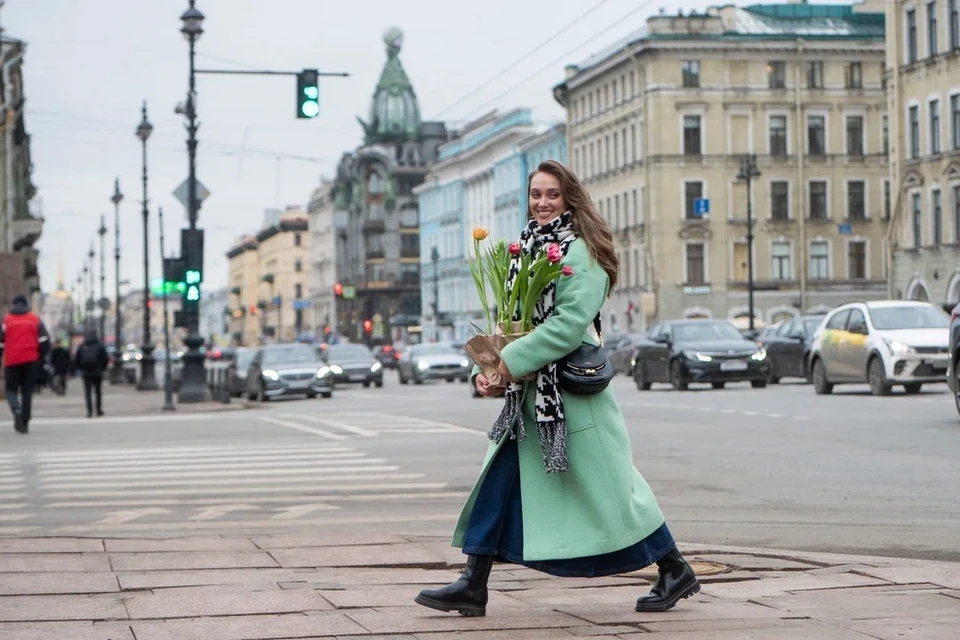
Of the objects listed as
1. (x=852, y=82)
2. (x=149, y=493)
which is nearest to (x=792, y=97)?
(x=852, y=82)

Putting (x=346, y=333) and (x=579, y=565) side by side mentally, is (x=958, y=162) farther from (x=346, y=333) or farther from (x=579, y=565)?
(x=346, y=333)

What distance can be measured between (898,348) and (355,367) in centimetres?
2815

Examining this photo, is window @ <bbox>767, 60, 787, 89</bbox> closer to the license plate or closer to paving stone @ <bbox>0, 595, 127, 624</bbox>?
the license plate

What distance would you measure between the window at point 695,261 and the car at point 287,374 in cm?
4926

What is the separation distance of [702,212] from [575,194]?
8352cm

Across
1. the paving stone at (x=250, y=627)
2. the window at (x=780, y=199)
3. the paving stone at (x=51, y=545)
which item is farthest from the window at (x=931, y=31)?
the paving stone at (x=250, y=627)

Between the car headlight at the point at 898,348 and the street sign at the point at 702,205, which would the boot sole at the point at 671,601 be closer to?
the car headlight at the point at 898,348

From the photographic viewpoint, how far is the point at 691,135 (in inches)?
3669

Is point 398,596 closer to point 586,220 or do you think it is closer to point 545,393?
point 545,393

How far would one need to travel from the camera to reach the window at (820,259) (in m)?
93.2

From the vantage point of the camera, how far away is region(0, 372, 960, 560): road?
450 inches

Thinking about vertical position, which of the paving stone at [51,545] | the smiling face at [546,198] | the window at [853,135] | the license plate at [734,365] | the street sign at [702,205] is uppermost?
the window at [853,135]

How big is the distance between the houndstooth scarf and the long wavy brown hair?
0.16 feet

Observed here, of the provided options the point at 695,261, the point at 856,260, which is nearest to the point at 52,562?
the point at 695,261
